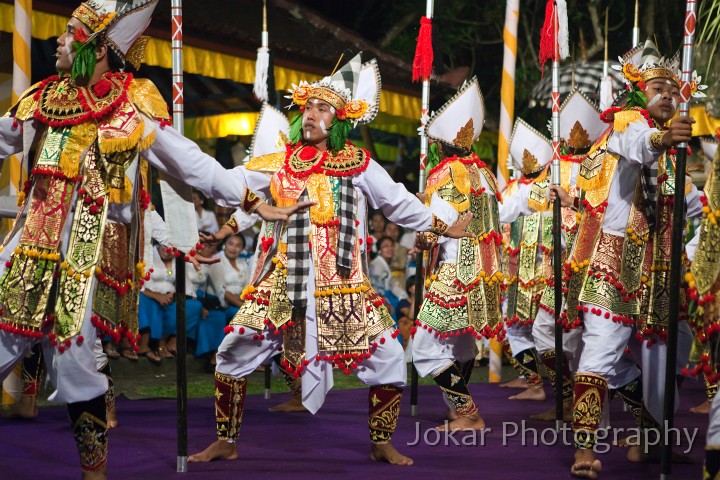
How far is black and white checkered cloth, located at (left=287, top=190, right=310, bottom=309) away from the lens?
4.94 m

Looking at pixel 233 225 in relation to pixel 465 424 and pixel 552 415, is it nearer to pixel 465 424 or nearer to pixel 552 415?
pixel 465 424

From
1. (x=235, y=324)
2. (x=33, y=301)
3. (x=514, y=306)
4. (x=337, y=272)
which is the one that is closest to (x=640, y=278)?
(x=337, y=272)

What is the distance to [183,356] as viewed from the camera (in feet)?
14.6

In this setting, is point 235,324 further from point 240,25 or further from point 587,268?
point 240,25

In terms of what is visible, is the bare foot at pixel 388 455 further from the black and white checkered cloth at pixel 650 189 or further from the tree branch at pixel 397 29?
the tree branch at pixel 397 29

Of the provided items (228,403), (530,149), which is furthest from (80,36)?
(530,149)

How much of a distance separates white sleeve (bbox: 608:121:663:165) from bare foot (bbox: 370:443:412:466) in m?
1.71

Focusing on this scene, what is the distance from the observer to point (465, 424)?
20.5 ft

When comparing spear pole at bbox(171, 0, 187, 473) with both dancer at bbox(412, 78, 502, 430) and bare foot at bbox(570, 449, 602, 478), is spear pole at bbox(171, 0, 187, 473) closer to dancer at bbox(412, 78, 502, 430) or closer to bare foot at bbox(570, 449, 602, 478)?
bare foot at bbox(570, 449, 602, 478)

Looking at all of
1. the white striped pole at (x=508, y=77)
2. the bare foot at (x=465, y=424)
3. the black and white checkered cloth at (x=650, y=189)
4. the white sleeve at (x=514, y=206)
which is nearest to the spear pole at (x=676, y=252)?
the black and white checkered cloth at (x=650, y=189)

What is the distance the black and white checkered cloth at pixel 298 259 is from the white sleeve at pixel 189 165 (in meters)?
0.64

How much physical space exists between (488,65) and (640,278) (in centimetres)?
1091

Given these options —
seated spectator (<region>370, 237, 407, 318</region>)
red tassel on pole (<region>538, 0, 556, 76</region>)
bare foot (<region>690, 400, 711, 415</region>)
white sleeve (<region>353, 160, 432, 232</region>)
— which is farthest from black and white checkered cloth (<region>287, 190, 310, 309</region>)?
seated spectator (<region>370, 237, 407, 318</region>)

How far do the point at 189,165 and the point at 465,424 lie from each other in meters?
2.75
